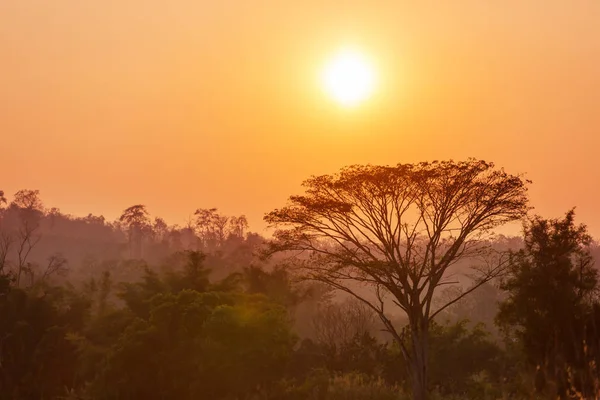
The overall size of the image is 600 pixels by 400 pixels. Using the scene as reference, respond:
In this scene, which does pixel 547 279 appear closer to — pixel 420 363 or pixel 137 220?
pixel 420 363

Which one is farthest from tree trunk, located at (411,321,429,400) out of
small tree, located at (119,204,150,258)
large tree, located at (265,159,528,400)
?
small tree, located at (119,204,150,258)

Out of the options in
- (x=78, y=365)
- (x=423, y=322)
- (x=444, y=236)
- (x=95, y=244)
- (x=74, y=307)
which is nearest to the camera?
(x=423, y=322)

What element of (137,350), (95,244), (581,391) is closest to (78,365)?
(137,350)

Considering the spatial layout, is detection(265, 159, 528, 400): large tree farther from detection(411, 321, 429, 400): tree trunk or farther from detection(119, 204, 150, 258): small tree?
detection(119, 204, 150, 258): small tree

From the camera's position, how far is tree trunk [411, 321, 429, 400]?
2803 cm

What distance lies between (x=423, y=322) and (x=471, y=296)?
80.0 meters

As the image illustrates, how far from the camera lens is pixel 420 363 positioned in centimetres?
2839

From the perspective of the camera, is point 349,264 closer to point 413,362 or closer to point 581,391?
point 413,362

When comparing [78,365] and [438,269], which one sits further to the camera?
[78,365]

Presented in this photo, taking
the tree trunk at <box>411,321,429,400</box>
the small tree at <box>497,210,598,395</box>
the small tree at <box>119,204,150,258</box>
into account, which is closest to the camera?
the tree trunk at <box>411,321,429,400</box>

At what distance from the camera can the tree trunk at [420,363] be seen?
28.0 meters

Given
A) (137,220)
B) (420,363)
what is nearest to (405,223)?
(420,363)

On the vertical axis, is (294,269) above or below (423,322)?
above

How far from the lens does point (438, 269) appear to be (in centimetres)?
2998
